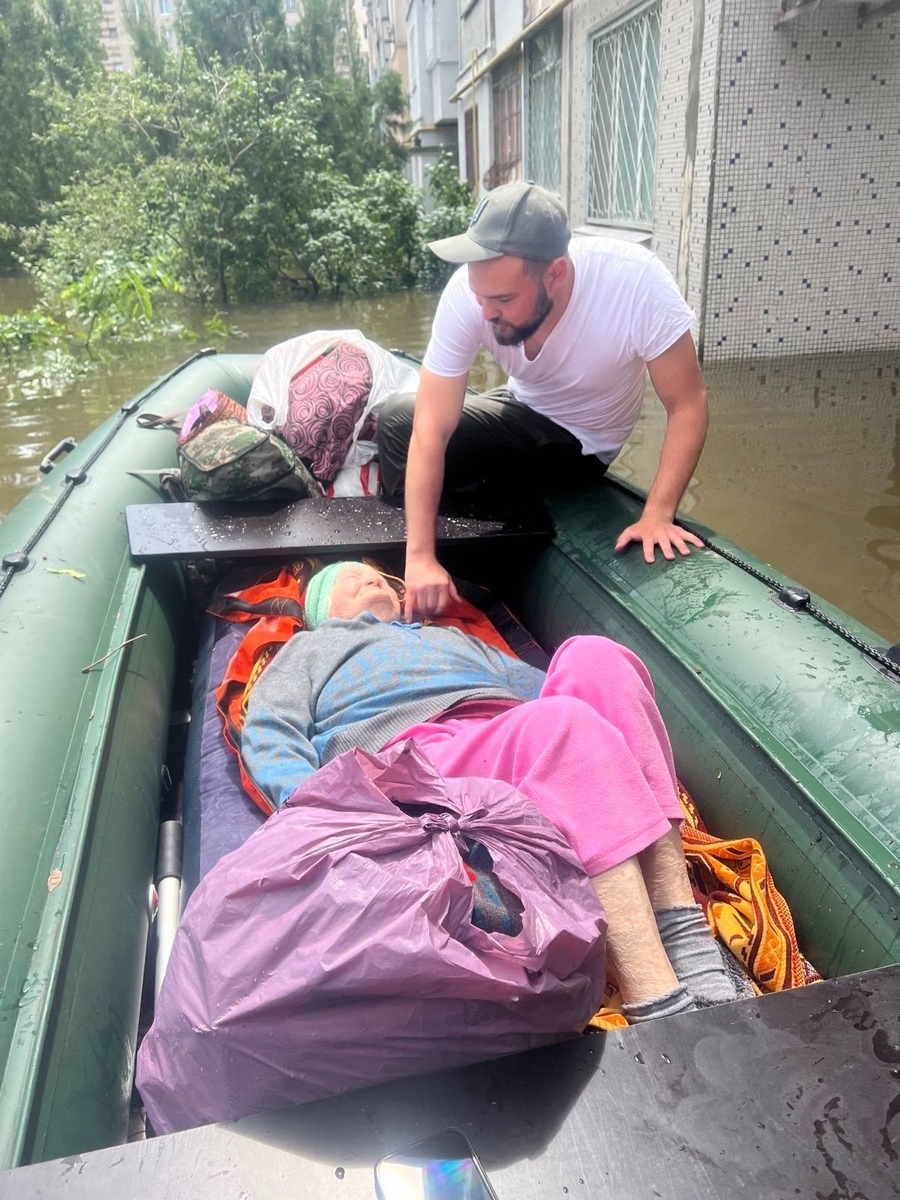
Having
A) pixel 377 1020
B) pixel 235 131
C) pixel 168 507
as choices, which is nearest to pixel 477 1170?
pixel 377 1020

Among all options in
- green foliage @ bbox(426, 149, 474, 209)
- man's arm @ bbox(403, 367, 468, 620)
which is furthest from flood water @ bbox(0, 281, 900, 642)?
green foliage @ bbox(426, 149, 474, 209)

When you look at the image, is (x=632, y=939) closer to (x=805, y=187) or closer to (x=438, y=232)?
(x=805, y=187)

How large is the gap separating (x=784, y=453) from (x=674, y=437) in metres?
2.87

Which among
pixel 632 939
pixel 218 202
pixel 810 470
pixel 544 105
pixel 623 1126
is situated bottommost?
pixel 810 470

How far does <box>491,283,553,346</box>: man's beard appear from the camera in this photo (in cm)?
196

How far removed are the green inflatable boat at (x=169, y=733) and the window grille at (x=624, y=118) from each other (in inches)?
206

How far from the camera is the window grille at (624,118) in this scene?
20.4 feet

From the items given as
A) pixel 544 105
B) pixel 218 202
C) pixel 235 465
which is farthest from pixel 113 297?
pixel 235 465

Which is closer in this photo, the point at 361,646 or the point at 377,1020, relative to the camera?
the point at 377,1020

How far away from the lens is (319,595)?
1.98m

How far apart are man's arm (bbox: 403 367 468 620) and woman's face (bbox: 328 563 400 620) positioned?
0.08 meters

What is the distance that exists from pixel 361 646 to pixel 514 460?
99 cm

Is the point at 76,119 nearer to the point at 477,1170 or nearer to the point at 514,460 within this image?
the point at 514,460

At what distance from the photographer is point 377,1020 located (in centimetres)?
83
